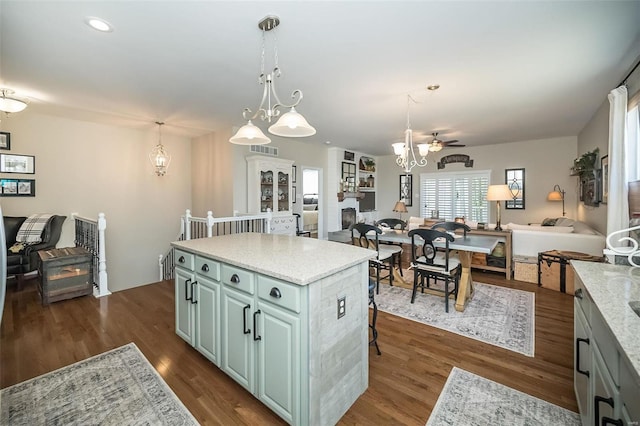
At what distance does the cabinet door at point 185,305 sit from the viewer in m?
2.36

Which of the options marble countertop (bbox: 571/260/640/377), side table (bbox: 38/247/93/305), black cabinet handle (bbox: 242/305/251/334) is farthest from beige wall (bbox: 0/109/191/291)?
marble countertop (bbox: 571/260/640/377)

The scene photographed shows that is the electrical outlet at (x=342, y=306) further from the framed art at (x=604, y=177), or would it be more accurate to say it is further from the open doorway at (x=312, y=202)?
the open doorway at (x=312, y=202)

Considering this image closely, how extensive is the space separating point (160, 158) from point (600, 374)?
614cm

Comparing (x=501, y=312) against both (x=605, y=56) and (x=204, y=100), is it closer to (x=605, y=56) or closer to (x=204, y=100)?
(x=605, y=56)

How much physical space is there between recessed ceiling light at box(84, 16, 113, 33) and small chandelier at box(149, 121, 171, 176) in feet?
10.7

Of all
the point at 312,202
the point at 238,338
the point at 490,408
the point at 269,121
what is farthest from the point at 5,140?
the point at 490,408

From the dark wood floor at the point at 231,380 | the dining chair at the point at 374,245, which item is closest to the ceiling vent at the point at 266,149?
the dining chair at the point at 374,245

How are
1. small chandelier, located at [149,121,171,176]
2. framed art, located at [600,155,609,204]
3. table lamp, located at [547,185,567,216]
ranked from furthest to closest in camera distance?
table lamp, located at [547,185,567,216], small chandelier, located at [149,121,171,176], framed art, located at [600,155,609,204]

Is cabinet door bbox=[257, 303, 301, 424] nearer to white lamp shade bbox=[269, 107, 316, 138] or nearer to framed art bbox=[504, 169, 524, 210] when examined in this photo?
white lamp shade bbox=[269, 107, 316, 138]

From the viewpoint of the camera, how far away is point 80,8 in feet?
6.41

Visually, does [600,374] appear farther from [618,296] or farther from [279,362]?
[279,362]

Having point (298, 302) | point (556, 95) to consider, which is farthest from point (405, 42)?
point (556, 95)

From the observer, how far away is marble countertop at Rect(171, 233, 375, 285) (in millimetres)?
1593

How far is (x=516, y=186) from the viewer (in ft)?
23.9
